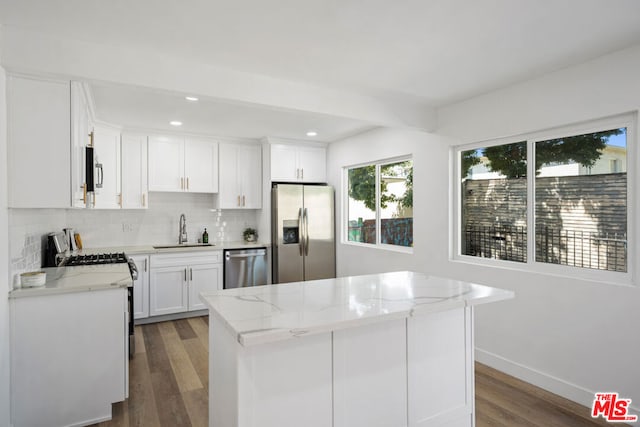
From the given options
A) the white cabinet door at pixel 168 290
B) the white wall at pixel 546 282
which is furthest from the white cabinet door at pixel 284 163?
the white wall at pixel 546 282

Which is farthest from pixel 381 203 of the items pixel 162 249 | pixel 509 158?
pixel 162 249

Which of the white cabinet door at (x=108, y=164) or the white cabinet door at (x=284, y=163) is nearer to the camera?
the white cabinet door at (x=108, y=164)

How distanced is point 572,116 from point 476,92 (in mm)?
804

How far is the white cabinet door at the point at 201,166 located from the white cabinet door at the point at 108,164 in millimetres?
799

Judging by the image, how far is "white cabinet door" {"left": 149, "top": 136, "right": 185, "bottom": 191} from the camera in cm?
469

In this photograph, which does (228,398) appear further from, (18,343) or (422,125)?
(422,125)

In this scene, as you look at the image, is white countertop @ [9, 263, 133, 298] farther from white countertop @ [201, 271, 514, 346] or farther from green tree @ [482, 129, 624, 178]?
green tree @ [482, 129, 624, 178]

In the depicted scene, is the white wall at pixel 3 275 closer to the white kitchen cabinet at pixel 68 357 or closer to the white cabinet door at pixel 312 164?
the white kitchen cabinet at pixel 68 357

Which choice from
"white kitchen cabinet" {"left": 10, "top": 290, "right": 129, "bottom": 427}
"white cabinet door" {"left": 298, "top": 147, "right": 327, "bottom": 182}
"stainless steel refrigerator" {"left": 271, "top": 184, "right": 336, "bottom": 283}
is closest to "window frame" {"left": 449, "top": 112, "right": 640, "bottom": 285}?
"stainless steel refrigerator" {"left": 271, "top": 184, "right": 336, "bottom": 283}

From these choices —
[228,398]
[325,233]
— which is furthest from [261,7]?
[325,233]

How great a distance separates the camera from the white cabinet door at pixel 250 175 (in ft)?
17.3

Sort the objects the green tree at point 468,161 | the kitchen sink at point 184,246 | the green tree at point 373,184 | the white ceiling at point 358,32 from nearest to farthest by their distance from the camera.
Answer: the white ceiling at point 358,32 → the green tree at point 468,161 → the green tree at point 373,184 → the kitchen sink at point 184,246

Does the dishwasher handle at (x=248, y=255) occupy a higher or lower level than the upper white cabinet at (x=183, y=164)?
lower

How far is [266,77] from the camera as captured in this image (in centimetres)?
287
